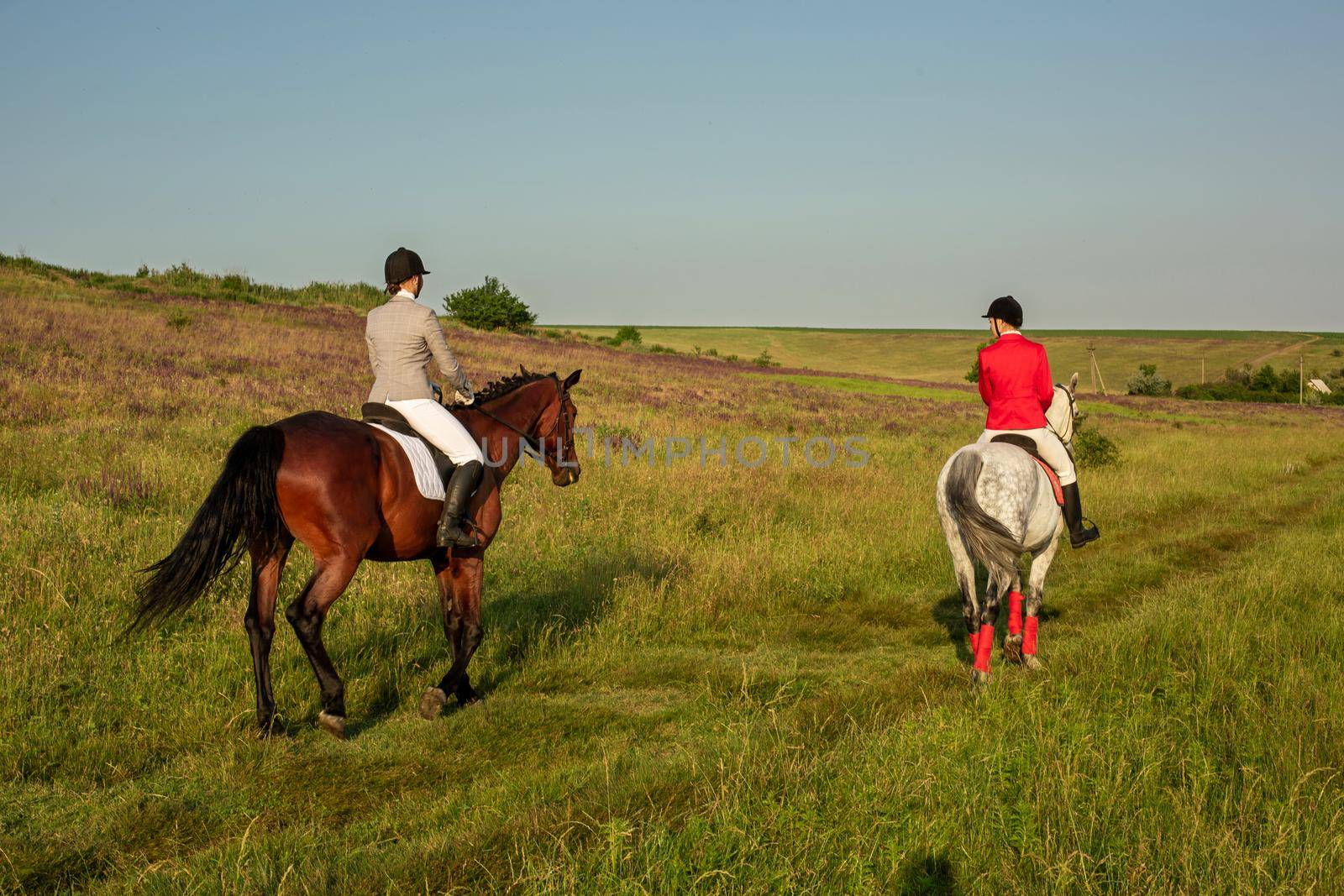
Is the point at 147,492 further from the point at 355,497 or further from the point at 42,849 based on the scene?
the point at 42,849

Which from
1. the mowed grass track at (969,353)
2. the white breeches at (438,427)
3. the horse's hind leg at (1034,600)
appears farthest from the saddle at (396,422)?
the mowed grass track at (969,353)

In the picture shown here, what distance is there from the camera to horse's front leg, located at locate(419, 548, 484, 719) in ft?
19.6

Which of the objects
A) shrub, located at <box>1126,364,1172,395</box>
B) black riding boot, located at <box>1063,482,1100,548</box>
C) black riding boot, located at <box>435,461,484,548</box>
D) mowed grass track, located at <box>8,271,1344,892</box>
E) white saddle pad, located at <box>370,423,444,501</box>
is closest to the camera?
mowed grass track, located at <box>8,271,1344,892</box>

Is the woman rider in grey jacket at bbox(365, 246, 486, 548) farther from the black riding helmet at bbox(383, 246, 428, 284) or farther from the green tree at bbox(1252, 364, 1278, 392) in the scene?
the green tree at bbox(1252, 364, 1278, 392)

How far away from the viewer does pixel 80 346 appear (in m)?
18.2

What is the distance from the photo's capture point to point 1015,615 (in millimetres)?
6793

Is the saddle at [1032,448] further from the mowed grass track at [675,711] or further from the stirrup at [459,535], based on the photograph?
the stirrup at [459,535]

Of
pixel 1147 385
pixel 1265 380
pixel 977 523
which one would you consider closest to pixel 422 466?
pixel 977 523

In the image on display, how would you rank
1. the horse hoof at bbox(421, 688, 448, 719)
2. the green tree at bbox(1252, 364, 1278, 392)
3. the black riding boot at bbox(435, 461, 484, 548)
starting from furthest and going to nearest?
1. the green tree at bbox(1252, 364, 1278, 392)
2. the black riding boot at bbox(435, 461, 484, 548)
3. the horse hoof at bbox(421, 688, 448, 719)

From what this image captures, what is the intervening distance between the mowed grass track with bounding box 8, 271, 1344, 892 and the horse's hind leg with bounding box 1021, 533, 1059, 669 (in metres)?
0.33

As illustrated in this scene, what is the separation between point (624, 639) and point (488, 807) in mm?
3269

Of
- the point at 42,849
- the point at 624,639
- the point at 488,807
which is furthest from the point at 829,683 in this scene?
the point at 42,849

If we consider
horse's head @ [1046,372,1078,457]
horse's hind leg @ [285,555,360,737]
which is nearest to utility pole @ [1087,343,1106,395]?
horse's head @ [1046,372,1078,457]

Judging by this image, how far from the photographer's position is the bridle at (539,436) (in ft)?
22.4
